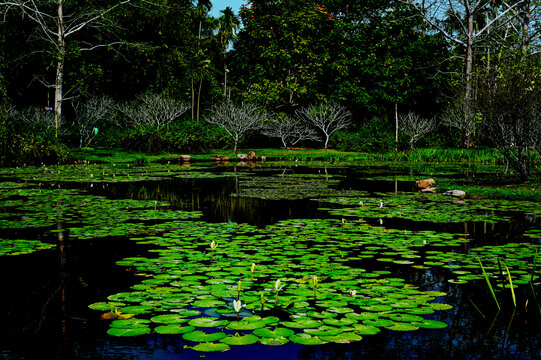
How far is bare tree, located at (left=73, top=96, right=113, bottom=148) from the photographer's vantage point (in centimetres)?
2834

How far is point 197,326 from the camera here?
3455 mm

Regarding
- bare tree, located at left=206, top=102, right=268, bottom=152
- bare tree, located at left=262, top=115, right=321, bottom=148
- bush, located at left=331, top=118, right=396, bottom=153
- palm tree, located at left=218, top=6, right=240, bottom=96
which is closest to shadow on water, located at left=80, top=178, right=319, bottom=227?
bare tree, located at left=206, top=102, right=268, bottom=152

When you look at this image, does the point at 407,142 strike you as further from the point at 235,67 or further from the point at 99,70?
the point at 99,70

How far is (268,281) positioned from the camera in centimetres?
462

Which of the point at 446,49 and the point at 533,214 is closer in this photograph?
the point at 533,214

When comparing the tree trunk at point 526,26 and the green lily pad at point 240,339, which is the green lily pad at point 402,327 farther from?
the tree trunk at point 526,26

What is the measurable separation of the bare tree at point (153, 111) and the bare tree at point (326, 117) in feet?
28.0

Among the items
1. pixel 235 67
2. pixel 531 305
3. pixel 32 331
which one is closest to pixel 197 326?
pixel 32 331

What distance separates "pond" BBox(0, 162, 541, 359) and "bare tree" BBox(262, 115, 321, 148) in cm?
2274

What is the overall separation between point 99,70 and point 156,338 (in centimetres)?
2926

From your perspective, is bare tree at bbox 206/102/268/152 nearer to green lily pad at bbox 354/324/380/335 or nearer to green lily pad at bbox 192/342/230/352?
green lily pad at bbox 354/324/380/335

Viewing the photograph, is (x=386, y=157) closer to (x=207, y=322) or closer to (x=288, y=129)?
(x=288, y=129)

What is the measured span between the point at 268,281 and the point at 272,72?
3208 cm

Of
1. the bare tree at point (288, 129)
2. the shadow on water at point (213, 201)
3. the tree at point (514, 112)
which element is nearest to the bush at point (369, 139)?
the bare tree at point (288, 129)
